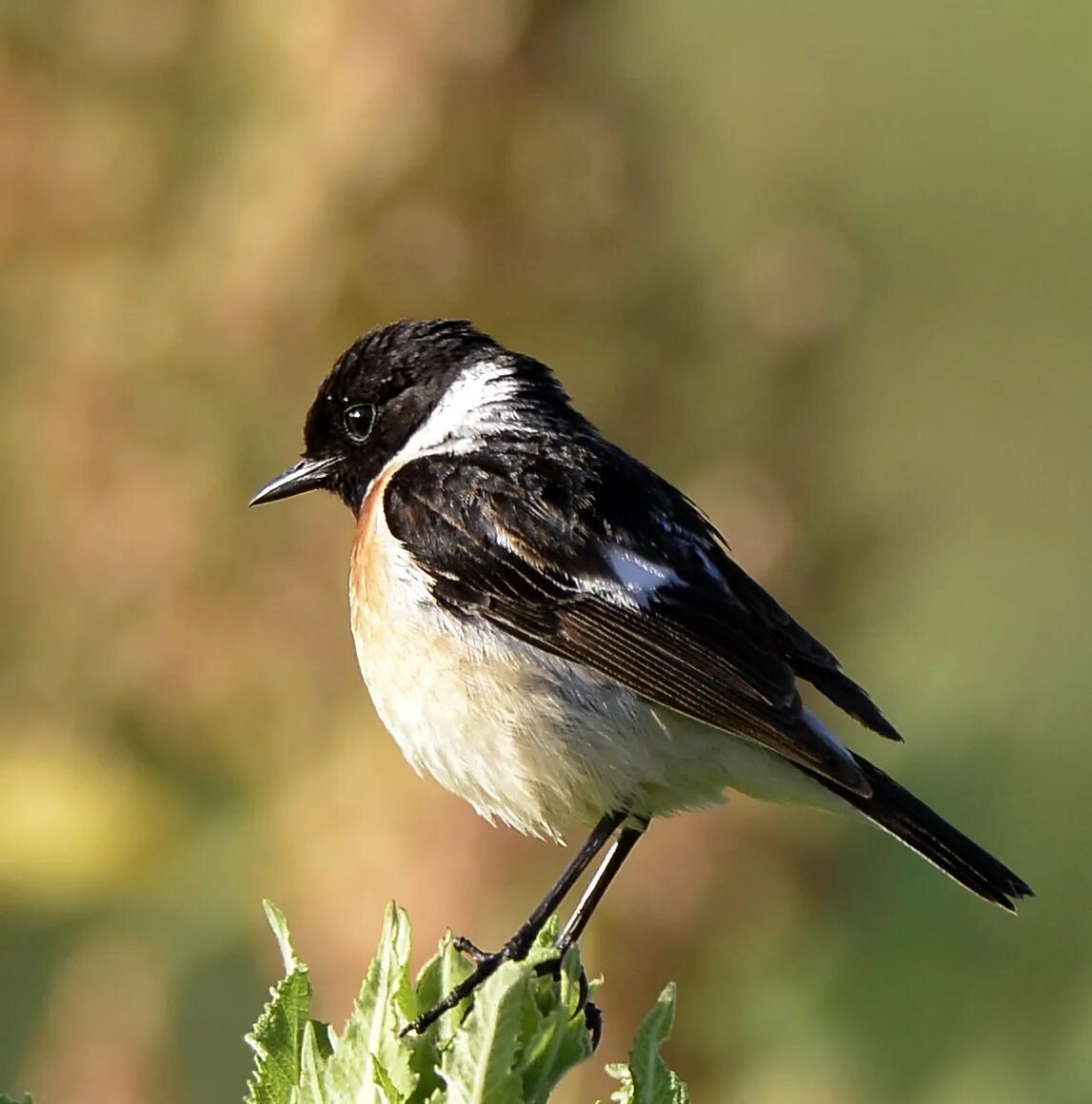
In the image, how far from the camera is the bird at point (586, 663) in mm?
3100

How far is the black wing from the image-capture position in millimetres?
3100

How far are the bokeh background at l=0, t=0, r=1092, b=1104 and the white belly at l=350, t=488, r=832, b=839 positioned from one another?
0.41 m

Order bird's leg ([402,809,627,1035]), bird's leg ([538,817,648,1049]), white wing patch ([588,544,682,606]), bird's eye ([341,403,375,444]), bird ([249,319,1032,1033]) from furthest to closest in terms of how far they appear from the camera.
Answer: bird's eye ([341,403,375,444]) < bird's leg ([538,817,648,1049]) < white wing patch ([588,544,682,606]) < bird ([249,319,1032,1033]) < bird's leg ([402,809,627,1035])

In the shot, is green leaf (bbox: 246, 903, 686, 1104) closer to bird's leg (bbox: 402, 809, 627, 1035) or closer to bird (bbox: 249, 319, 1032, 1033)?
bird's leg (bbox: 402, 809, 627, 1035)

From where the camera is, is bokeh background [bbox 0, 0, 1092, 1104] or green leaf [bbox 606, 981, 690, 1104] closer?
green leaf [bbox 606, 981, 690, 1104]

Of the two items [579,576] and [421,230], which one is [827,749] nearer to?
[579,576]

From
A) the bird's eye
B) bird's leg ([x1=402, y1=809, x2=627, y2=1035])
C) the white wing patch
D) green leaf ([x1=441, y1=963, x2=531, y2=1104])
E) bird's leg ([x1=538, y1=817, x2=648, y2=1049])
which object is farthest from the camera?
the bird's eye

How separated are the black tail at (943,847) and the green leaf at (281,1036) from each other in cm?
130

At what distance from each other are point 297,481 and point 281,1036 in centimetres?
193

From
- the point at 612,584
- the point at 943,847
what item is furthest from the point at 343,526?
the point at 943,847

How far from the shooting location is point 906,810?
308 cm

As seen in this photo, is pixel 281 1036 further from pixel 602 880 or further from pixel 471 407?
pixel 471 407

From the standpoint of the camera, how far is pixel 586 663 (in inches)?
126

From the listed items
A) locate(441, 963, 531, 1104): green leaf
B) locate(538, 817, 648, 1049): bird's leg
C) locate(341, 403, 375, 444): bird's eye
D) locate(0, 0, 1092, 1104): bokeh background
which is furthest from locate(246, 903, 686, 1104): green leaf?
locate(341, 403, 375, 444): bird's eye
